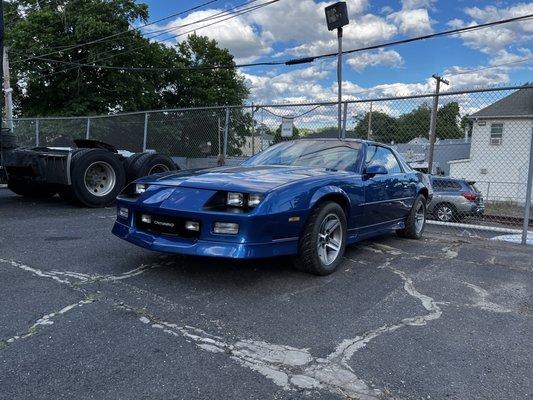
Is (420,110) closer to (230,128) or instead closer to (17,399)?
(230,128)

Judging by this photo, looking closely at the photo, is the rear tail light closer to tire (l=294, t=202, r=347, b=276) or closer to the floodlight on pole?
the floodlight on pole

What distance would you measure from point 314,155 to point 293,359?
3.11m

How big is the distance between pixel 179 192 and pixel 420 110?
6.14m

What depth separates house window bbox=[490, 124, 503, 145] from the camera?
945 inches

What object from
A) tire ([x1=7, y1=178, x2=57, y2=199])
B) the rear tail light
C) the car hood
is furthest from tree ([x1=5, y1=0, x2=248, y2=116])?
the car hood

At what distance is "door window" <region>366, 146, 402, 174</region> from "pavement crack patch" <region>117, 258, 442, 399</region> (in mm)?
2561

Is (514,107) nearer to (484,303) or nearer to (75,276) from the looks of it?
(484,303)

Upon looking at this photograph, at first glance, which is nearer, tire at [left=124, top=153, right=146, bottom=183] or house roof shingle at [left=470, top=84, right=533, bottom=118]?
tire at [left=124, top=153, right=146, bottom=183]

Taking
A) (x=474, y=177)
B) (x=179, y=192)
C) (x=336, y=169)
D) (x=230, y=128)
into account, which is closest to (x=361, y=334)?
A: (x=179, y=192)

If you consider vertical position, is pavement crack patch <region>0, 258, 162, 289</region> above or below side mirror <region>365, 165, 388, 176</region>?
below

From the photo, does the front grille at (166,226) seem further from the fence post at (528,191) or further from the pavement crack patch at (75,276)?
the fence post at (528,191)

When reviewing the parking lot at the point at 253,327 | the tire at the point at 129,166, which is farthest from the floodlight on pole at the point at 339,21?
the parking lot at the point at 253,327

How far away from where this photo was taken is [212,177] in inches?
175

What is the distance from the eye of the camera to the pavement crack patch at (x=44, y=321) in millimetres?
2983
